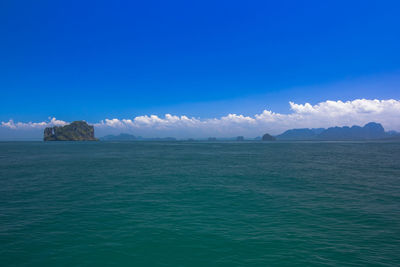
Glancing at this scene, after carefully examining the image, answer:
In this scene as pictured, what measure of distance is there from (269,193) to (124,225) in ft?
50.8

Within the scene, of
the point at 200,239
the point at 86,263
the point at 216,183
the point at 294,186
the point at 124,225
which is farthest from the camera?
the point at 216,183

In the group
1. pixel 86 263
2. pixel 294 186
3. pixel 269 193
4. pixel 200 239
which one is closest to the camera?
pixel 86 263

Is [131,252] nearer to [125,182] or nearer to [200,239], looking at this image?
[200,239]

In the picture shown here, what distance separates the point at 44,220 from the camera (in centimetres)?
1614

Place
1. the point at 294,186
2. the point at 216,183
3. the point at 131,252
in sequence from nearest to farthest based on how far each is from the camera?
the point at 131,252 < the point at 294,186 < the point at 216,183

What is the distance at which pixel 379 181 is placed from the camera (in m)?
30.7

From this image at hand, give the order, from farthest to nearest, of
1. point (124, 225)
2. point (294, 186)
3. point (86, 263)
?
1. point (294, 186)
2. point (124, 225)
3. point (86, 263)

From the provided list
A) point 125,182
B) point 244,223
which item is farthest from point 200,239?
point 125,182

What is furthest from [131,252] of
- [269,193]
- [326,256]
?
[269,193]

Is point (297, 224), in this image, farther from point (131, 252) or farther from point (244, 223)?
point (131, 252)

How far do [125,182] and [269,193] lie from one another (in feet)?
62.9

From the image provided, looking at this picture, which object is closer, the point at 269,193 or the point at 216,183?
the point at 269,193

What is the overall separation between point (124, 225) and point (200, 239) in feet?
18.6

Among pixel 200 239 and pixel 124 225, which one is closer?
pixel 200 239
